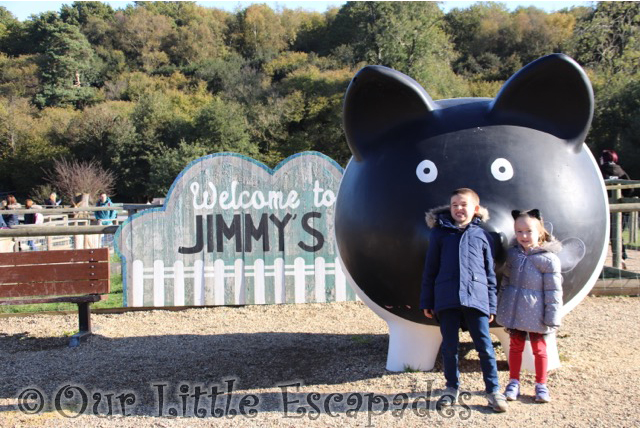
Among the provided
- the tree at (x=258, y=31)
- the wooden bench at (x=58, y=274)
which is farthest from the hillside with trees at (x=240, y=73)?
the wooden bench at (x=58, y=274)

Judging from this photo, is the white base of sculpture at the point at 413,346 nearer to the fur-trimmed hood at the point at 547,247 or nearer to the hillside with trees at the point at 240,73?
the fur-trimmed hood at the point at 547,247

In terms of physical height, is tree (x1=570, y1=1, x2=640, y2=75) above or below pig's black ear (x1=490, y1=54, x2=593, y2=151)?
above

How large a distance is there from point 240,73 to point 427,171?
5289cm

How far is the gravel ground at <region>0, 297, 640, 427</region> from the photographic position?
12.6ft

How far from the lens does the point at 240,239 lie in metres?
7.77

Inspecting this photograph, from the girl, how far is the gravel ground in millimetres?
448

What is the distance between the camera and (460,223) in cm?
364

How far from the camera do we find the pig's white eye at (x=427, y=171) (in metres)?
3.88

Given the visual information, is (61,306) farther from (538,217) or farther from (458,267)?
(538,217)

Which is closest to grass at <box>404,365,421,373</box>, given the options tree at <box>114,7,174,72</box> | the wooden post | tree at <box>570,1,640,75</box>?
the wooden post

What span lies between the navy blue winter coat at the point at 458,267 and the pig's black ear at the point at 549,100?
774 millimetres

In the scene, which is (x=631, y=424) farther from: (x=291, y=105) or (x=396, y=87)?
(x=291, y=105)

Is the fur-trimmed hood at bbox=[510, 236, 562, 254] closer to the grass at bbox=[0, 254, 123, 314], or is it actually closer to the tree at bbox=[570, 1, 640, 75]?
the grass at bbox=[0, 254, 123, 314]

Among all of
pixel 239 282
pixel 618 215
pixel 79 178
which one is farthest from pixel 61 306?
pixel 79 178
